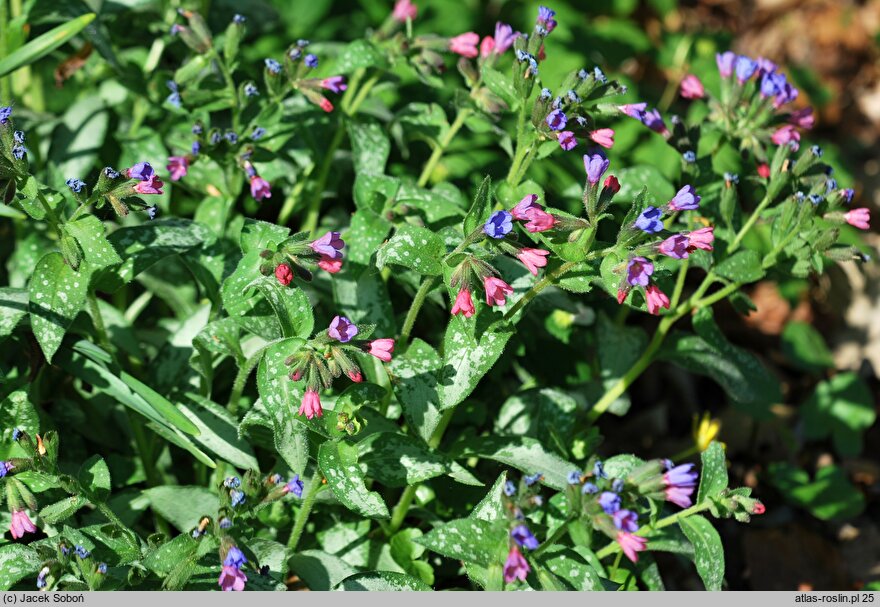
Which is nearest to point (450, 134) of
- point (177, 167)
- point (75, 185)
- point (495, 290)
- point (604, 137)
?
point (604, 137)

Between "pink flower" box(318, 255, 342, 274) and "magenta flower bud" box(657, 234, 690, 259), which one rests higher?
"magenta flower bud" box(657, 234, 690, 259)

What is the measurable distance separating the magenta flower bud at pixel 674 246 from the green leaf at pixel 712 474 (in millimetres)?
646

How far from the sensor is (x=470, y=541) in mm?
2570

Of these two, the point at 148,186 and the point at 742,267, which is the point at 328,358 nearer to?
the point at 148,186

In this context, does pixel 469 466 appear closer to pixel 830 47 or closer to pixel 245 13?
pixel 245 13

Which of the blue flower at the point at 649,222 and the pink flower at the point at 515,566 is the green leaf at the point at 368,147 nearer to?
the blue flower at the point at 649,222

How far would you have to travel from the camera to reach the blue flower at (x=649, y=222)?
245 cm

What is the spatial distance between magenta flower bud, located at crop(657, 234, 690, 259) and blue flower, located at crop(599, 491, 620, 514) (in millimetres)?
630

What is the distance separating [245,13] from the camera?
4.34 metres

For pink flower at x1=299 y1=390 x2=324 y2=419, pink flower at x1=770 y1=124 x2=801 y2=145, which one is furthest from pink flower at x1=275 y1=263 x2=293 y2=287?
pink flower at x1=770 y1=124 x2=801 y2=145

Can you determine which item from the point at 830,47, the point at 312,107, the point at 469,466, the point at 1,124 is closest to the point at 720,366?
the point at 469,466

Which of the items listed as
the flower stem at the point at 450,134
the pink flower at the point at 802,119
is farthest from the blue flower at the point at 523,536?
the pink flower at the point at 802,119

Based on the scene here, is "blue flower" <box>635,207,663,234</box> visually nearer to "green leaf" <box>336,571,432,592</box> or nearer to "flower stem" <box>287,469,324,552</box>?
"flower stem" <box>287,469,324,552</box>

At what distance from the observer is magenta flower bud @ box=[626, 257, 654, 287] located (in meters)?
2.43
